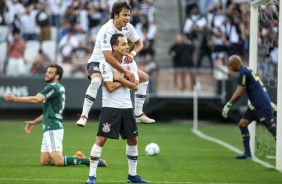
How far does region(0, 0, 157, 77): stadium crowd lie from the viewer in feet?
87.5

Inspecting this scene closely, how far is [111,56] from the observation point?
10461mm

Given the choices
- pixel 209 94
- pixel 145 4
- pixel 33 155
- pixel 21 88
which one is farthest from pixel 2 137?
pixel 145 4

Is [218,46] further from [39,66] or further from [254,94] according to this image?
[254,94]

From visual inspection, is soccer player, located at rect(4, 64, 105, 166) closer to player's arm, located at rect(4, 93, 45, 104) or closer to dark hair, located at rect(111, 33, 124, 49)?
player's arm, located at rect(4, 93, 45, 104)

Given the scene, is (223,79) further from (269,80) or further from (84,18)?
(269,80)

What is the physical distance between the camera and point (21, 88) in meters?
26.3

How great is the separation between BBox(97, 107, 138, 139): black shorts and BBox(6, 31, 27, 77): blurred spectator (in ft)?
54.3

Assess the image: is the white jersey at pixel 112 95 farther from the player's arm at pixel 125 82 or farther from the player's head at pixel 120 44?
the player's head at pixel 120 44

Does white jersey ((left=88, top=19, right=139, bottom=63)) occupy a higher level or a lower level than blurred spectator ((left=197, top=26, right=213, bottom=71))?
higher

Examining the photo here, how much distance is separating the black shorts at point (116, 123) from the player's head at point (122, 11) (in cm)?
144

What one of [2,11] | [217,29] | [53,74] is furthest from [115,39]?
[2,11]

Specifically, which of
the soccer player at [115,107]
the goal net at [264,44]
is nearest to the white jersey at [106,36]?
the soccer player at [115,107]

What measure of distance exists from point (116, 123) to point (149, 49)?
1755cm

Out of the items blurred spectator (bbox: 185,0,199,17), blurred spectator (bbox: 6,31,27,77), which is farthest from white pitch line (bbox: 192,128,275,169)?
blurred spectator (bbox: 185,0,199,17)
